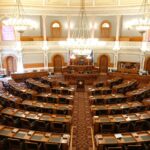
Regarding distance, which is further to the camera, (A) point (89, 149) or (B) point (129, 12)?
(B) point (129, 12)

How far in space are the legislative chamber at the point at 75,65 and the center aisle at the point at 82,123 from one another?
46 millimetres

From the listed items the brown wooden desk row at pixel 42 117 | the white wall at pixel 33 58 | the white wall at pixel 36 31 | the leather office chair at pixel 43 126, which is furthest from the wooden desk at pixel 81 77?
the leather office chair at pixel 43 126

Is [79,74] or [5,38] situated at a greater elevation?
[5,38]

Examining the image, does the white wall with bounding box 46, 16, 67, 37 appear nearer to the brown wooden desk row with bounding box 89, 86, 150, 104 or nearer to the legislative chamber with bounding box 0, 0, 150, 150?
the legislative chamber with bounding box 0, 0, 150, 150

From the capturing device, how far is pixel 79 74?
18.8 m

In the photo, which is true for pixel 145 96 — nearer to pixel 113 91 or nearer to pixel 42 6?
pixel 113 91

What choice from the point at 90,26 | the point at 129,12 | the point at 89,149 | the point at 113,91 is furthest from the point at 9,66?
the point at 89,149

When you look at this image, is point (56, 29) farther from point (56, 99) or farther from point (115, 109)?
point (115, 109)

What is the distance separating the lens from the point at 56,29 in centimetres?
2320

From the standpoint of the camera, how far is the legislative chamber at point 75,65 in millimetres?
8992

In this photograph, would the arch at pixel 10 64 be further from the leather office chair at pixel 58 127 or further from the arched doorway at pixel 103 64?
the leather office chair at pixel 58 127

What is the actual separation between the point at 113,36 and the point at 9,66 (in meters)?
13.4

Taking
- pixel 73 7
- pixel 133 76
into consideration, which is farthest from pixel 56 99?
pixel 73 7

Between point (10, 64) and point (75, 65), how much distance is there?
776 centimetres
